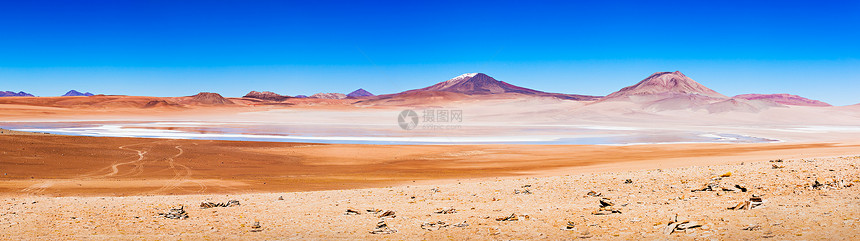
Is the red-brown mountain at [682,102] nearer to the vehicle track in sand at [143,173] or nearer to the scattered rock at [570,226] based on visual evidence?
the vehicle track in sand at [143,173]

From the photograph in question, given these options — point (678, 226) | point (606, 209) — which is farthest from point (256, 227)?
point (678, 226)

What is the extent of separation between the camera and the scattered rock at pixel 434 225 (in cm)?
710

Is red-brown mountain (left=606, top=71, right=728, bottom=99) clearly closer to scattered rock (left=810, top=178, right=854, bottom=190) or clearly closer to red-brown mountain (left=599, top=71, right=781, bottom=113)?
red-brown mountain (left=599, top=71, right=781, bottom=113)

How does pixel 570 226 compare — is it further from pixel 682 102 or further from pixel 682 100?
pixel 682 100

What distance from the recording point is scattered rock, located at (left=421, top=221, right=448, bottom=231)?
7096 millimetres

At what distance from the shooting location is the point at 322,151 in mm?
25172

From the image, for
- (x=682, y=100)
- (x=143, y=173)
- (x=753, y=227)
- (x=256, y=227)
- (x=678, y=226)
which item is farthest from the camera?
(x=682, y=100)

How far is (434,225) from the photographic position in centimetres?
725

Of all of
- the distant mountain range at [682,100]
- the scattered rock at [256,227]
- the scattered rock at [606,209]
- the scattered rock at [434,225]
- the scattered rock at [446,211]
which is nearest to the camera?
the scattered rock at [434,225]

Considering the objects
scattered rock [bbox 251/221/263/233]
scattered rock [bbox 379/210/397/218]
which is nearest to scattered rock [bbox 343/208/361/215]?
scattered rock [bbox 379/210/397/218]

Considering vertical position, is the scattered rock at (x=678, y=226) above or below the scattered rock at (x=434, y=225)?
above

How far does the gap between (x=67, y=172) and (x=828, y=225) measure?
56.6 feet

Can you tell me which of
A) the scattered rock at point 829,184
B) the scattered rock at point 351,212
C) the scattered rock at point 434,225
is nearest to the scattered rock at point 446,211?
the scattered rock at point 434,225

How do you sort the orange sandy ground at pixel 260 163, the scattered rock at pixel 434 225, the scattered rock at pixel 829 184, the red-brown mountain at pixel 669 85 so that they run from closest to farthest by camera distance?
the scattered rock at pixel 434 225 < the scattered rock at pixel 829 184 < the orange sandy ground at pixel 260 163 < the red-brown mountain at pixel 669 85
